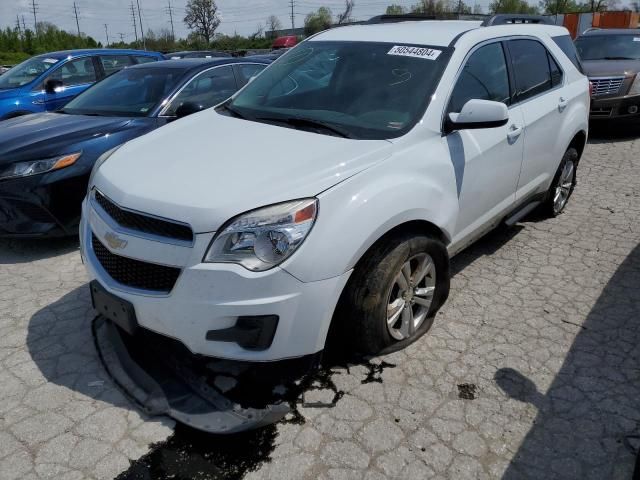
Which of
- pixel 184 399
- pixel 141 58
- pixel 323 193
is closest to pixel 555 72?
pixel 323 193

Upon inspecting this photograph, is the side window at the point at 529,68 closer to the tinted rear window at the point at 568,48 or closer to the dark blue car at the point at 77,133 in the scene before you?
the tinted rear window at the point at 568,48

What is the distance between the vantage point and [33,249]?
4.71m

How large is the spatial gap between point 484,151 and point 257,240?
1800mm

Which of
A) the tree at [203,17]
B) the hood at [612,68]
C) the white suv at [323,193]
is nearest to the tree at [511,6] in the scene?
the tree at [203,17]

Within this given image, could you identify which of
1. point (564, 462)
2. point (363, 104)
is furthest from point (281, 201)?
point (564, 462)

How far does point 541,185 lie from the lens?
4.55 m

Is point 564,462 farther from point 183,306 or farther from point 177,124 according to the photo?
point 177,124

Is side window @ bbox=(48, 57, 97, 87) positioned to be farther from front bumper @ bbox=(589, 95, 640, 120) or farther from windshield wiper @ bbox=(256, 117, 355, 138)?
front bumper @ bbox=(589, 95, 640, 120)

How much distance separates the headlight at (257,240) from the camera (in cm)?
237

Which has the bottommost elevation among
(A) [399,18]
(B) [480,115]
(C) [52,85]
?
(B) [480,115]

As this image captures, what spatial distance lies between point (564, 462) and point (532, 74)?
9.75 ft

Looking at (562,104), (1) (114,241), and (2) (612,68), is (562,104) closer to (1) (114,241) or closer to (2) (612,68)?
(1) (114,241)

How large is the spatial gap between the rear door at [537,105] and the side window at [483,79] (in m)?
0.19

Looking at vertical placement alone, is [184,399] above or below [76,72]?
below
